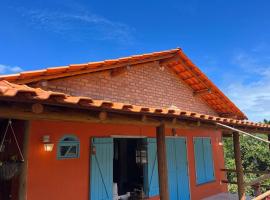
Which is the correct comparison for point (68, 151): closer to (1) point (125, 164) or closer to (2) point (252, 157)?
(1) point (125, 164)

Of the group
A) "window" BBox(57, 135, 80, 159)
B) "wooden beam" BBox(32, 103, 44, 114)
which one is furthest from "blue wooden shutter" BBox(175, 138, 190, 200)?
A: "wooden beam" BBox(32, 103, 44, 114)

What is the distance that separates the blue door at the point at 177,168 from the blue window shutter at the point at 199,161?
75 cm

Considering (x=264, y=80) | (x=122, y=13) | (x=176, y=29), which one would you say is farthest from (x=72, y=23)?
(x=264, y=80)

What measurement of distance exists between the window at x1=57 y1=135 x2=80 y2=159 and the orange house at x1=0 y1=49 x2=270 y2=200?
0.07 ft

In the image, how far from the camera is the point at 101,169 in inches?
252

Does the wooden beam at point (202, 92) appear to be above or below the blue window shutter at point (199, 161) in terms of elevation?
above

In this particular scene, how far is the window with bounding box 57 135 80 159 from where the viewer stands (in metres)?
5.74

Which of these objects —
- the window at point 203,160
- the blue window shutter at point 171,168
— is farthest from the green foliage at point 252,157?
the blue window shutter at point 171,168

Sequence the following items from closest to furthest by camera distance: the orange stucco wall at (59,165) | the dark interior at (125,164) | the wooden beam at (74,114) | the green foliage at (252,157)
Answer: the wooden beam at (74,114) < the orange stucco wall at (59,165) < the dark interior at (125,164) < the green foliage at (252,157)

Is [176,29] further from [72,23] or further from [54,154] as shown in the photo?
[54,154]

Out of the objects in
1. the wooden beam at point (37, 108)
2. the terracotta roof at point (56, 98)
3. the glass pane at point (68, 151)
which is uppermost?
the terracotta roof at point (56, 98)

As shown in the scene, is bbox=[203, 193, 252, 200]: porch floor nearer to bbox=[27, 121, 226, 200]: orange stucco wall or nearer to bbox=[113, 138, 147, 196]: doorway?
bbox=[113, 138, 147, 196]: doorway

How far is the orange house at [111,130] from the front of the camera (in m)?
3.75

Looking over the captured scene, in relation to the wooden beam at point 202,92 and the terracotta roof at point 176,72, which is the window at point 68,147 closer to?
the terracotta roof at point 176,72
